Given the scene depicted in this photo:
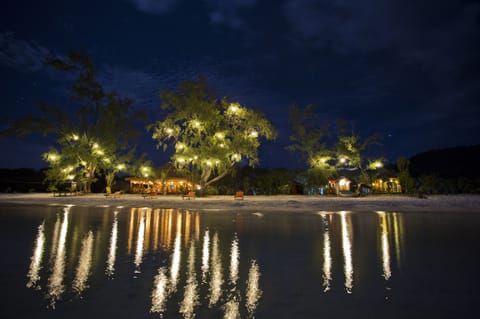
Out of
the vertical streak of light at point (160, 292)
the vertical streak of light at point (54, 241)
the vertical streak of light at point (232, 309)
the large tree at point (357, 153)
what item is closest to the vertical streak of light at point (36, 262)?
the vertical streak of light at point (54, 241)

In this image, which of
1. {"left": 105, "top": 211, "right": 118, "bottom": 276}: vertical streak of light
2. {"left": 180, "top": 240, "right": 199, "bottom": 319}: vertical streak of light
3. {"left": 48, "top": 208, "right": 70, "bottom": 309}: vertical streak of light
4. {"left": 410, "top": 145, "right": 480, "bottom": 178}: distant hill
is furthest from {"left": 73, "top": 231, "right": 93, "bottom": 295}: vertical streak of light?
{"left": 410, "top": 145, "right": 480, "bottom": 178}: distant hill

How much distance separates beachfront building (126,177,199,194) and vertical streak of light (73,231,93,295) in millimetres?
31285

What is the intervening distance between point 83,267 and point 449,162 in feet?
341

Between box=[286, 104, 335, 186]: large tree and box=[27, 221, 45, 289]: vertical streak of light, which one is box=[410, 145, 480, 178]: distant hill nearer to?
box=[286, 104, 335, 186]: large tree

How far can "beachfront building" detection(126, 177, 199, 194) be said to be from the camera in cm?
3866

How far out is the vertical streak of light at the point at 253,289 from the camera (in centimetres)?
362

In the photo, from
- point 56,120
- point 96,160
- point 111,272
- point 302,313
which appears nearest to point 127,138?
point 96,160

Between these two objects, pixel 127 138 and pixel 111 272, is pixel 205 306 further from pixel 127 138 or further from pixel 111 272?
pixel 127 138

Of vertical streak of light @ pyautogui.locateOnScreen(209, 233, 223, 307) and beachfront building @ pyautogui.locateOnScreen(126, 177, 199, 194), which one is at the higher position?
beachfront building @ pyautogui.locateOnScreen(126, 177, 199, 194)

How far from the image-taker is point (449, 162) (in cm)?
8831

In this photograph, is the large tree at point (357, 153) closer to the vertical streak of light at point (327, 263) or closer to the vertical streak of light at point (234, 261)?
the vertical streak of light at point (327, 263)

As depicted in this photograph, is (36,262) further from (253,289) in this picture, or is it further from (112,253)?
(253,289)

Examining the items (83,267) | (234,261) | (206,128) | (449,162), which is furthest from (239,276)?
(449,162)

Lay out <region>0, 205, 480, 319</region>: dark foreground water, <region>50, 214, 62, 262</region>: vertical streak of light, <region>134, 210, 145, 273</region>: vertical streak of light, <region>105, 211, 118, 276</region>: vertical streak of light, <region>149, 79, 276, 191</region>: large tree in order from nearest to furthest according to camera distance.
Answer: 1. <region>0, 205, 480, 319</region>: dark foreground water
2. <region>105, 211, 118, 276</region>: vertical streak of light
3. <region>134, 210, 145, 273</region>: vertical streak of light
4. <region>50, 214, 62, 262</region>: vertical streak of light
5. <region>149, 79, 276, 191</region>: large tree
